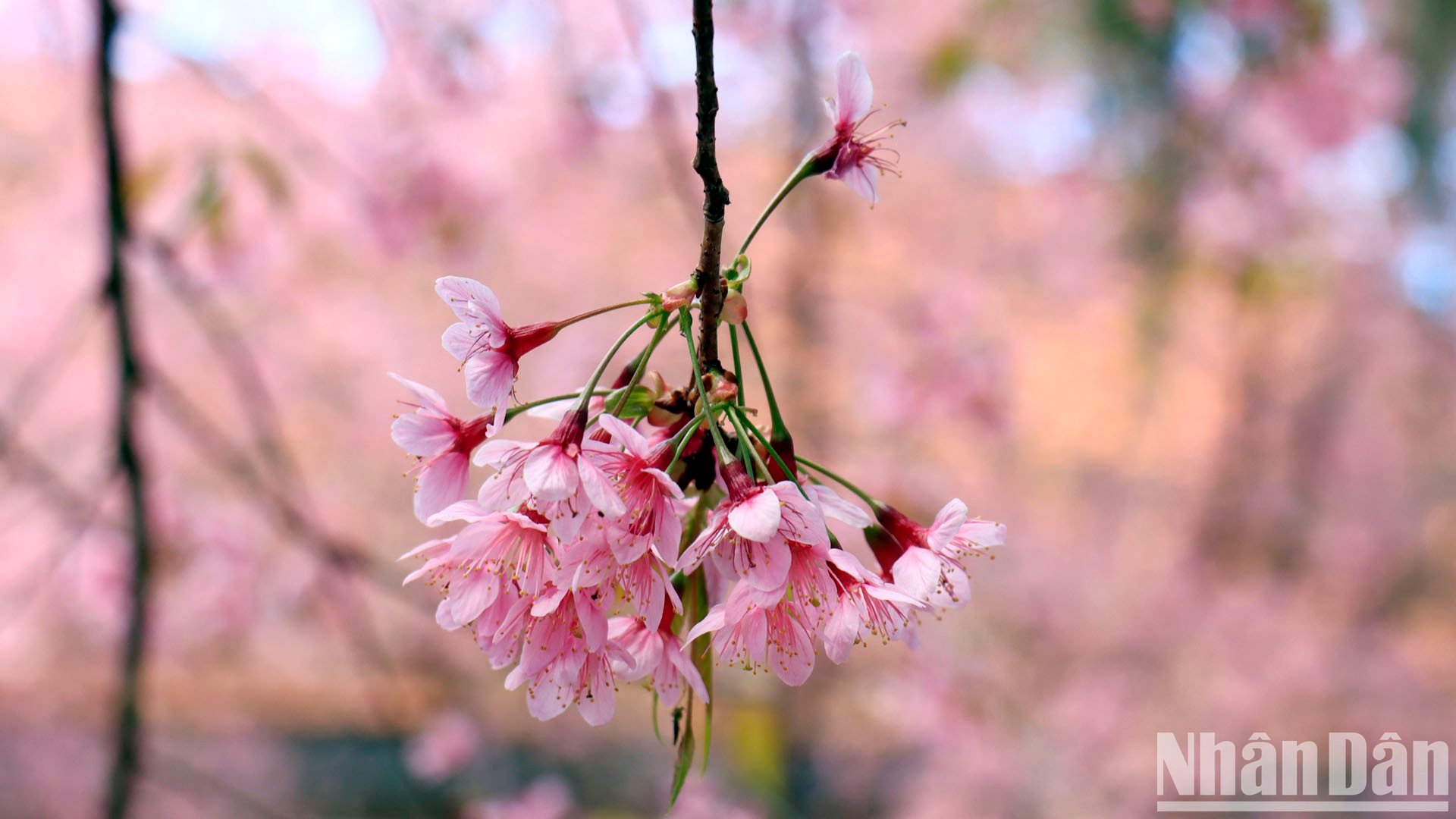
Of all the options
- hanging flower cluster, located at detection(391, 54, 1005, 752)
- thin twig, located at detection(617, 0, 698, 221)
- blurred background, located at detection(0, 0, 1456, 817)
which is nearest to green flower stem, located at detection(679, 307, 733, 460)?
hanging flower cluster, located at detection(391, 54, 1005, 752)

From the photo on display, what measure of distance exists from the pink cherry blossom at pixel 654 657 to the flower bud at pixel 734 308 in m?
0.20

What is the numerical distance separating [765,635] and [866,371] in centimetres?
271

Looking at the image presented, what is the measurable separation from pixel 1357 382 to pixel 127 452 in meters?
5.65

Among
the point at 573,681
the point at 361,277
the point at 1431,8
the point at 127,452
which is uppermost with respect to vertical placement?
the point at 1431,8

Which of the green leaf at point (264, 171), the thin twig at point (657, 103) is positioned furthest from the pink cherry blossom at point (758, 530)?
the green leaf at point (264, 171)

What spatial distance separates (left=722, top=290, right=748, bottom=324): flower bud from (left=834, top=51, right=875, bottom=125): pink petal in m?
0.16

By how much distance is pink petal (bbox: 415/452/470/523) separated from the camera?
1.78ft

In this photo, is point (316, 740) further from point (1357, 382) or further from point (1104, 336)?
point (1357, 382)

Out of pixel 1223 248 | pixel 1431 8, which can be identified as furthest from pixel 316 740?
pixel 1431 8

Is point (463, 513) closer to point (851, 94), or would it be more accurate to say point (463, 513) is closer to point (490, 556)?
point (490, 556)

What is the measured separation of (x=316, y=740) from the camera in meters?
4.18

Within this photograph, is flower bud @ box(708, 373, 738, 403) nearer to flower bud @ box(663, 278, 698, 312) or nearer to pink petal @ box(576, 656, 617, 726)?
flower bud @ box(663, 278, 698, 312)

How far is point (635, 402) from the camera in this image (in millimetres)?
552

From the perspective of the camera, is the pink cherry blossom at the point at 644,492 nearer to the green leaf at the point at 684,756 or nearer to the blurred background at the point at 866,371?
the green leaf at the point at 684,756
